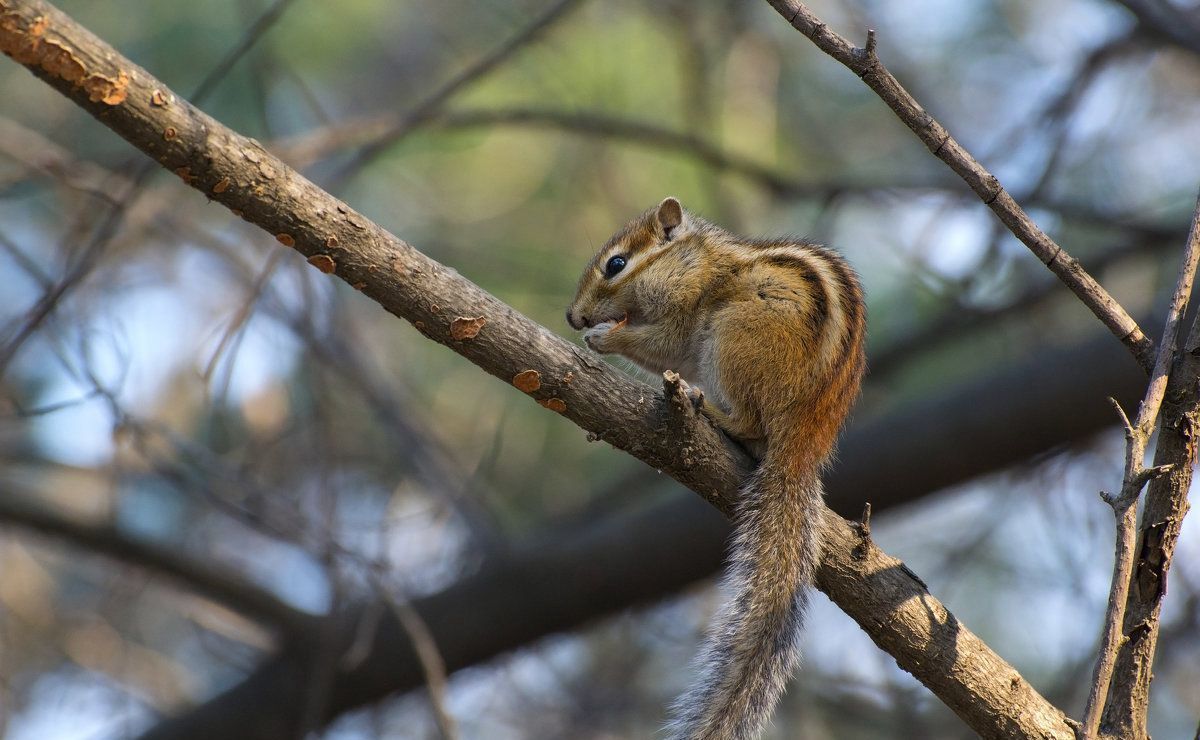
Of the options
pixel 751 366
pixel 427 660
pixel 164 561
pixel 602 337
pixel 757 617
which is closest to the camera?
pixel 757 617

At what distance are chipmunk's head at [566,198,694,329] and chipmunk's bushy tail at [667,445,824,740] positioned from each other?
105 cm

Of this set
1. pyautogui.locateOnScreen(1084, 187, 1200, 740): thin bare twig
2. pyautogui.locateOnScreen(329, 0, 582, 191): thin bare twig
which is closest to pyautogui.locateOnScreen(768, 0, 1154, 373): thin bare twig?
pyautogui.locateOnScreen(1084, 187, 1200, 740): thin bare twig

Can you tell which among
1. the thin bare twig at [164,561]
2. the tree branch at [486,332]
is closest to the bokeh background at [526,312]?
the thin bare twig at [164,561]

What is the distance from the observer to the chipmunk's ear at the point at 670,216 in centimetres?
402

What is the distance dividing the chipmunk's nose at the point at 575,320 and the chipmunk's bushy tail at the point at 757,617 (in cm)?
118

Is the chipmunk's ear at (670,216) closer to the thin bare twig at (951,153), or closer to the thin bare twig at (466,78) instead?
the thin bare twig at (466,78)

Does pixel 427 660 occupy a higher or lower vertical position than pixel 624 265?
lower

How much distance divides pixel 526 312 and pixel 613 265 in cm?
210

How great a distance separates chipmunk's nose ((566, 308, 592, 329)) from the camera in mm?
3891

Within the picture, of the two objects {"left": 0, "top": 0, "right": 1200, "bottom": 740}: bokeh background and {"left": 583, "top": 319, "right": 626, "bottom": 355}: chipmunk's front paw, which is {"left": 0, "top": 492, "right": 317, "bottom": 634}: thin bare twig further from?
{"left": 583, "top": 319, "right": 626, "bottom": 355}: chipmunk's front paw

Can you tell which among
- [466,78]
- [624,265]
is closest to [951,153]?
[624,265]

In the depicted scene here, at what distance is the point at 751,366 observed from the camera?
311 centimetres

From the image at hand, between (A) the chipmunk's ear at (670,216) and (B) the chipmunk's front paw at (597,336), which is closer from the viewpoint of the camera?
(B) the chipmunk's front paw at (597,336)

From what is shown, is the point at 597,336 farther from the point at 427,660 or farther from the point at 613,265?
the point at 427,660
